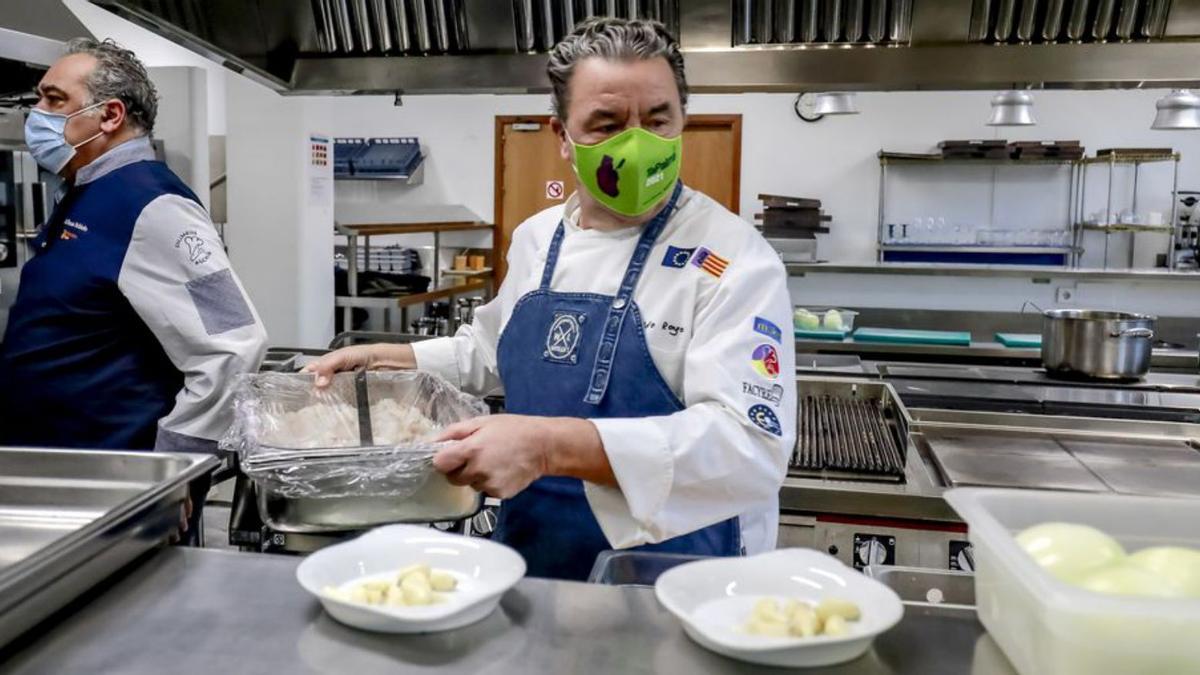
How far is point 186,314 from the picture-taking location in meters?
2.08

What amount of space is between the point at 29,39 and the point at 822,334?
143 inches

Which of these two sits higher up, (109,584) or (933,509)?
(109,584)

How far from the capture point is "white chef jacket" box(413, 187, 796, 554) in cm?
126

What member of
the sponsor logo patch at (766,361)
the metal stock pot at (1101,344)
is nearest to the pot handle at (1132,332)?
the metal stock pot at (1101,344)

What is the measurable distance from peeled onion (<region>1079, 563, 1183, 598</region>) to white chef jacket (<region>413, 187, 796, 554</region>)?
1.76ft

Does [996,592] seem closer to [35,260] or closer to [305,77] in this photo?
[305,77]

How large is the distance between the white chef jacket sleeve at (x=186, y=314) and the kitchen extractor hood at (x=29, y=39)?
0.69m

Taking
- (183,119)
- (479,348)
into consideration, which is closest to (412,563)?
(479,348)

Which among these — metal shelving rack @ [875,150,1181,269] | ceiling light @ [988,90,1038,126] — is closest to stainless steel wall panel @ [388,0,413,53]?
ceiling light @ [988,90,1038,126]

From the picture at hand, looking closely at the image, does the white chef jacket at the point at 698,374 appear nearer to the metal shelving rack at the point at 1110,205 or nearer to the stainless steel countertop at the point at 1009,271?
the stainless steel countertop at the point at 1009,271

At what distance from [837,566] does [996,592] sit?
0.18m

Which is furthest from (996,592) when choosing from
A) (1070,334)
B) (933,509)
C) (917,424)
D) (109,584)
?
(1070,334)

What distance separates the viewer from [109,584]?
41.3 inches

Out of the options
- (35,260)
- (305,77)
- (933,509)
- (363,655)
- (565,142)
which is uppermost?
(305,77)
